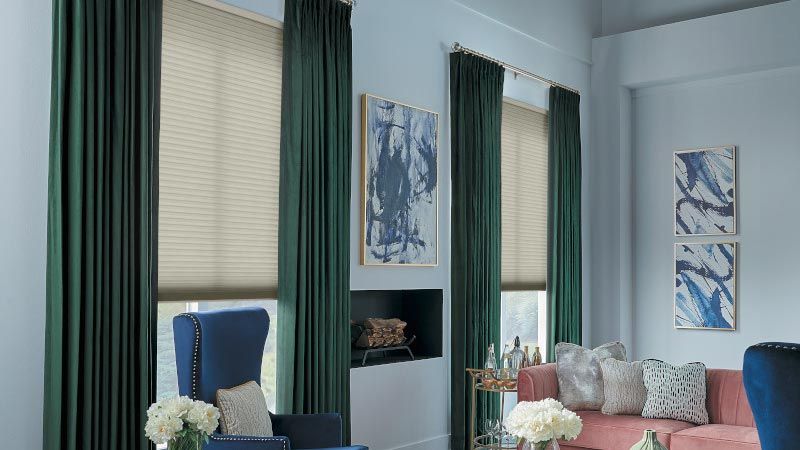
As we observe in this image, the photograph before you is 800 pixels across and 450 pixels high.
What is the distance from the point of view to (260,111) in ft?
15.8

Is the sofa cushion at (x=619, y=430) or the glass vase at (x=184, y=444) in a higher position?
the glass vase at (x=184, y=444)

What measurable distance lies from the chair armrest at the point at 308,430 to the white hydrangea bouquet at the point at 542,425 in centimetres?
98

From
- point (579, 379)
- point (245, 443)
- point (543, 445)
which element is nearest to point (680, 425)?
point (579, 379)

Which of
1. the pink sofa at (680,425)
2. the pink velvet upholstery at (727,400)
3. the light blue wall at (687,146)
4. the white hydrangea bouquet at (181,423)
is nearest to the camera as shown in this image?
the white hydrangea bouquet at (181,423)

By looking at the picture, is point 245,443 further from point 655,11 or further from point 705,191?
point 655,11

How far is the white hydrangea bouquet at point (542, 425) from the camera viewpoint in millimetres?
3555

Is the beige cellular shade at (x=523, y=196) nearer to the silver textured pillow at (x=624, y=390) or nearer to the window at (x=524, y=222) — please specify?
the window at (x=524, y=222)

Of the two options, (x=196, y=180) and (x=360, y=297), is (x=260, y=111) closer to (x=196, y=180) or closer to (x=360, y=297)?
(x=196, y=180)

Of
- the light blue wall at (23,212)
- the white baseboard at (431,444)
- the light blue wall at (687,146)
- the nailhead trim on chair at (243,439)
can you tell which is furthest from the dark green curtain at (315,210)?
the light blue wall at (687,146)

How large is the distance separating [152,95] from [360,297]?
2.17 meters

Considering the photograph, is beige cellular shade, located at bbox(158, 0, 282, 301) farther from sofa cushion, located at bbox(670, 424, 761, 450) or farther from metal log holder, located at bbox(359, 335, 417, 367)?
sofa cushion, located at bbox(670, 424, 761, 450)

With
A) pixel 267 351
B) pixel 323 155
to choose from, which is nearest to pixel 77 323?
pixel 267 351

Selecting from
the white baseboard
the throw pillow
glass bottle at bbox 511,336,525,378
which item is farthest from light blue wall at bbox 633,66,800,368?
the white baseboard

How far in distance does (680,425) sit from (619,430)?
38 centimetres
